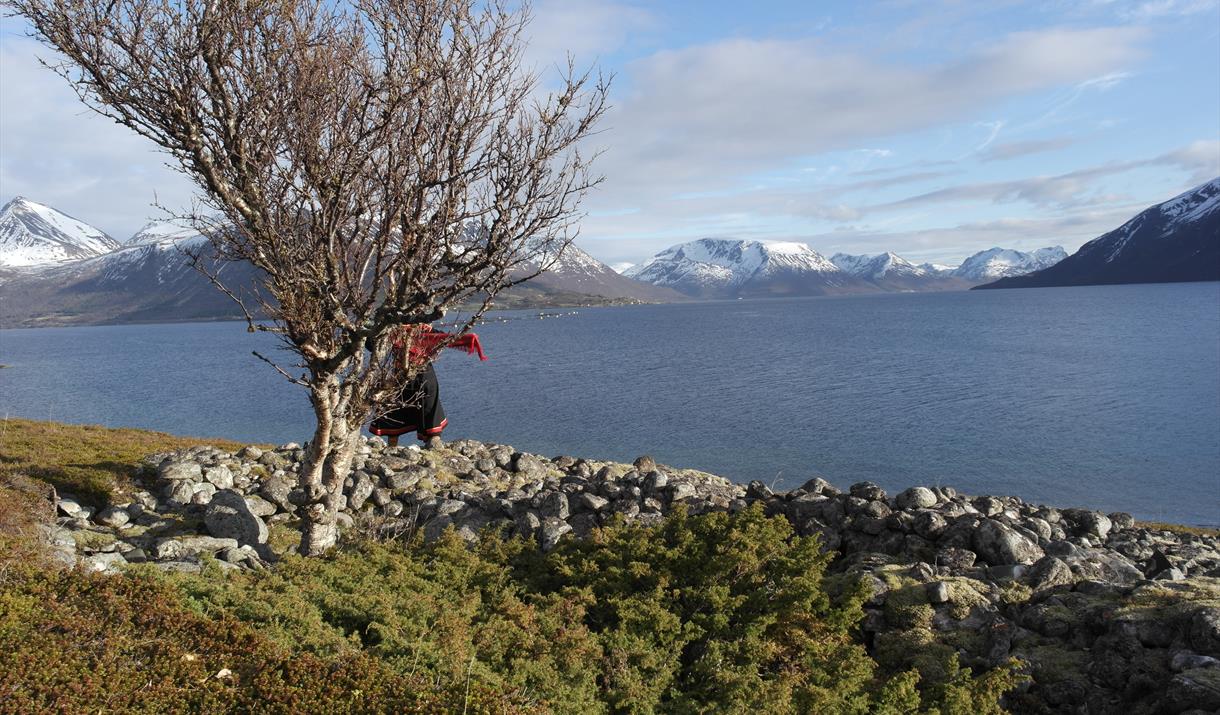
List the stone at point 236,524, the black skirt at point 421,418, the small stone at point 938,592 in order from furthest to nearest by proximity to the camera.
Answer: the black skirt at point 421,418 → the stone at point 236,524 → the small stone at point 938,592

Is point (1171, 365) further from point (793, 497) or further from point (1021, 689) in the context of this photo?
point (1021, 689)

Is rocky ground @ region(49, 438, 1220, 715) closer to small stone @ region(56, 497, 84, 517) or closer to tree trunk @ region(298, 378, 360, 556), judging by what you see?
small stone @ region(56, 497, 84, 517)

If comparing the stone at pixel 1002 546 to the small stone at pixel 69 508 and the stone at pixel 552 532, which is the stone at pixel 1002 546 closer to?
the stone at pixel 552 532

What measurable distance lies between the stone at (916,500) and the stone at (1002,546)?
1.63m

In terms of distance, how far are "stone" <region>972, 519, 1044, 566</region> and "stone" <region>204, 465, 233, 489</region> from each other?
13.5 metres

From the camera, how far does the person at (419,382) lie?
11.2 metres

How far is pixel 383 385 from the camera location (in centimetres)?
1098

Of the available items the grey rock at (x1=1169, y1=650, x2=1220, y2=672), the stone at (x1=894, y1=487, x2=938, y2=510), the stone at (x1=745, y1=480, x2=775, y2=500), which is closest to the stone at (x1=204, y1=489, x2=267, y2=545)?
the stone at (x1=745, y1=480, x2=775, y2=500)

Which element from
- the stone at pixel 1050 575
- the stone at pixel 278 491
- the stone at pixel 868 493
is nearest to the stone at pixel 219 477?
the stone at pixel 278 491

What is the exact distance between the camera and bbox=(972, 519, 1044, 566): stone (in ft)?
34.8

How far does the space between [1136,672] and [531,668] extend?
635 centimetres

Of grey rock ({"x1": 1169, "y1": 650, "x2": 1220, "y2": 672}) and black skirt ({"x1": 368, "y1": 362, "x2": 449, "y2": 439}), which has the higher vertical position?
black skirt ({"x1": 368, "y1": 362, "x2": 449, "y2": 439})

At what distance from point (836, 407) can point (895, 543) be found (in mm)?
32209

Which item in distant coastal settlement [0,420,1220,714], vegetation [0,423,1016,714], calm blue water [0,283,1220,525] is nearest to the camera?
vegetation [0,423,1016,714]
